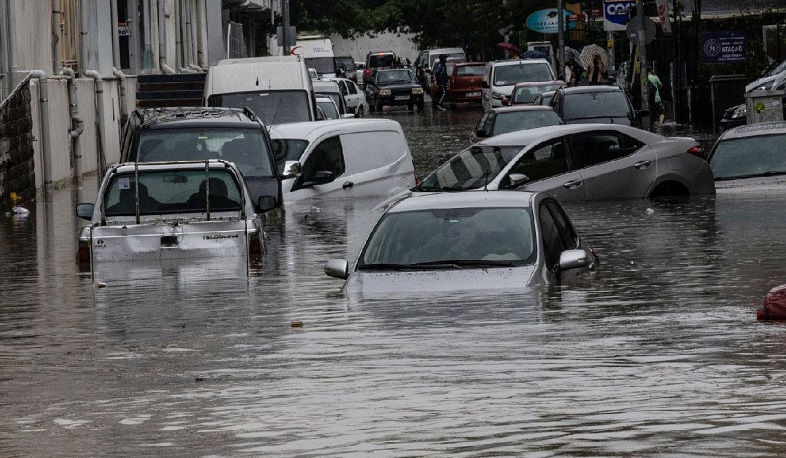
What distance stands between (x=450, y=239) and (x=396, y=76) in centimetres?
5647

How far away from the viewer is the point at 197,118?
2019 centimetres

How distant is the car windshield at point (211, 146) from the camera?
777 inches

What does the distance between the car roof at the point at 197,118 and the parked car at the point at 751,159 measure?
615 centimetres

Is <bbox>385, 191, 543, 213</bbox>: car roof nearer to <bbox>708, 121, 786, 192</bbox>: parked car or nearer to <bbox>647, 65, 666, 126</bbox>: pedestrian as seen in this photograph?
<bbox>708, 121, 786, 192</bbox>: parked car

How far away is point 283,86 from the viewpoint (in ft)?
93.8

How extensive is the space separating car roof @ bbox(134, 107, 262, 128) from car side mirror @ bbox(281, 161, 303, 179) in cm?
64

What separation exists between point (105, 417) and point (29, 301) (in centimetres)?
659

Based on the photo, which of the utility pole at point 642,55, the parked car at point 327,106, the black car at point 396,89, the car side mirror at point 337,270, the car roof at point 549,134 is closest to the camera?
the car side mirror at point 337,270

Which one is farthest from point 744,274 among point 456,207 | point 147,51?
point 147,51

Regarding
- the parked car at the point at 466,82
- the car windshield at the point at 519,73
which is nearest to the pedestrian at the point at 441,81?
the parked car at the point at 466,82

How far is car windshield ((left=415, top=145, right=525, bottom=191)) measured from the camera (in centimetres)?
1997

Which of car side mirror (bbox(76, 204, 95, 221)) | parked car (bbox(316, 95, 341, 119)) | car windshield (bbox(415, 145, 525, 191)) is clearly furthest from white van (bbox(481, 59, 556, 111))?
car side mirror (bbox(76, 204, 95, 221))

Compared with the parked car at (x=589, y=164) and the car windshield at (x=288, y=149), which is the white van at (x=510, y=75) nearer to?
the car windshield at (x=288, y=149)

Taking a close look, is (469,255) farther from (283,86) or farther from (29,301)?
(283,86)
